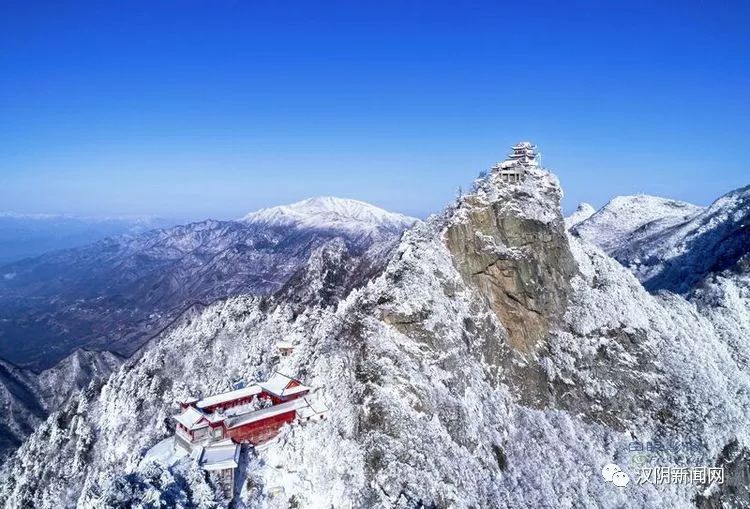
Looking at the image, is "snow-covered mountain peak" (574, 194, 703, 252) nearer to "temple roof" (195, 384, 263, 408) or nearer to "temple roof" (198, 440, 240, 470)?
"temple roof" (195, 384, 263, 408)

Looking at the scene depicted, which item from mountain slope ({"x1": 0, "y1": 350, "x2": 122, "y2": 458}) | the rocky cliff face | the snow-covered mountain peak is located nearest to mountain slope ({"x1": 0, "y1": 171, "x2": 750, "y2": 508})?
the rocky cliff face

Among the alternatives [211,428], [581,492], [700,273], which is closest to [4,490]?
[211,428]

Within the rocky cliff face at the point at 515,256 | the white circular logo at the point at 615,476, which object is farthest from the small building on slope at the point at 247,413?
the white circular logo at the point at 615,476

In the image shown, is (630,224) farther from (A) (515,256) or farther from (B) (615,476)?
(B) (615,476)

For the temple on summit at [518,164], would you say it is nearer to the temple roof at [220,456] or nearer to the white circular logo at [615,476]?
the white circular logo at [615,476]

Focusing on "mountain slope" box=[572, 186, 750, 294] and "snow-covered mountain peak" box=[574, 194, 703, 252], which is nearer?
"mountain slope" box=[572, 186, 750, 294]

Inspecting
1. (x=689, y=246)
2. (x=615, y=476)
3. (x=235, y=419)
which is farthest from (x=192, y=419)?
(x=689, y=246)
